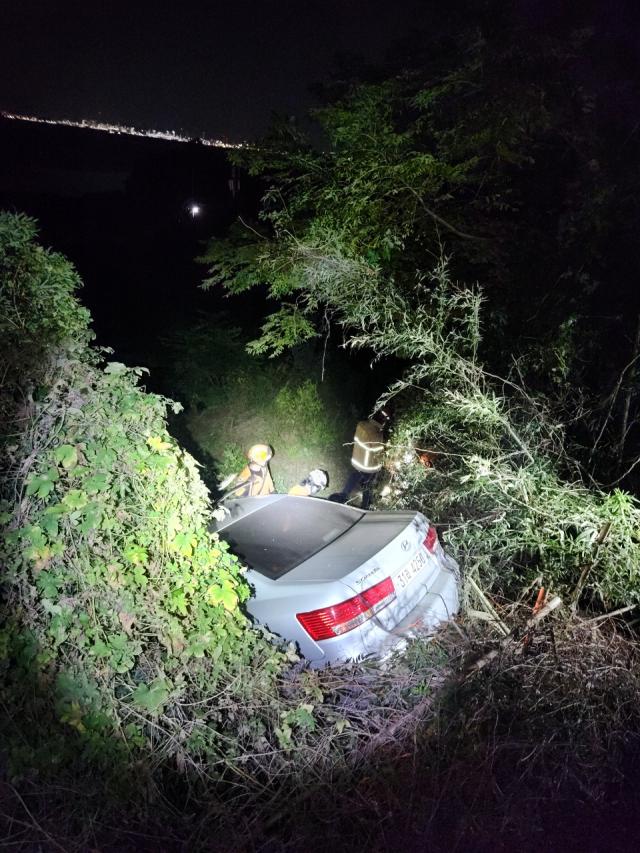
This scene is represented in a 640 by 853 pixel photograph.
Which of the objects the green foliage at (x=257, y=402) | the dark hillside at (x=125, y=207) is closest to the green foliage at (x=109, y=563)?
the green foliage at (x=257, y=402)

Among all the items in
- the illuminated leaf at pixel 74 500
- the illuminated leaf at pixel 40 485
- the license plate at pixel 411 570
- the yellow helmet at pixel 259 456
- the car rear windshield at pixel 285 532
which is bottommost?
the yellow helmet at pixel 259 456

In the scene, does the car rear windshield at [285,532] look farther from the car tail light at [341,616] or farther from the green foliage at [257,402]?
the green foliage at [257,402]

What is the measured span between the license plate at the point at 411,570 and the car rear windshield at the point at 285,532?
0.67 meters

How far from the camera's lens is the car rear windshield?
13.2ft

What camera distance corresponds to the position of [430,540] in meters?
4.17

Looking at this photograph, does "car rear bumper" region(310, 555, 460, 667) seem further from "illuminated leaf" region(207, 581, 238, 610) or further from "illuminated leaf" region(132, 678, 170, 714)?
"illuminated leaf" region(132, 678, 170, 714)

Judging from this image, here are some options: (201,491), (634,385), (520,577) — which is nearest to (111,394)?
(201,491)

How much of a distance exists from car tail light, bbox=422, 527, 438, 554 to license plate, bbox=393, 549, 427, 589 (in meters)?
0.11

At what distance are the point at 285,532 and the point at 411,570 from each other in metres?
1.09

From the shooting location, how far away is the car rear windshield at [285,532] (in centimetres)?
403

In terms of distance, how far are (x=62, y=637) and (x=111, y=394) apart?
1199 mm

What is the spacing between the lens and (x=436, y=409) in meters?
4.68

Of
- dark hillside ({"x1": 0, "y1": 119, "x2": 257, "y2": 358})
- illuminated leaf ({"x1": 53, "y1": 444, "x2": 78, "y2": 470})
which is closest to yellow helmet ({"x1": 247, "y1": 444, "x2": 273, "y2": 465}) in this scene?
illuminated leaf ({"x1": 53, "y1": 444, "x2": 78, "y2": 470})

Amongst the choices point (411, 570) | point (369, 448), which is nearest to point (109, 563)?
point (411, 570)
